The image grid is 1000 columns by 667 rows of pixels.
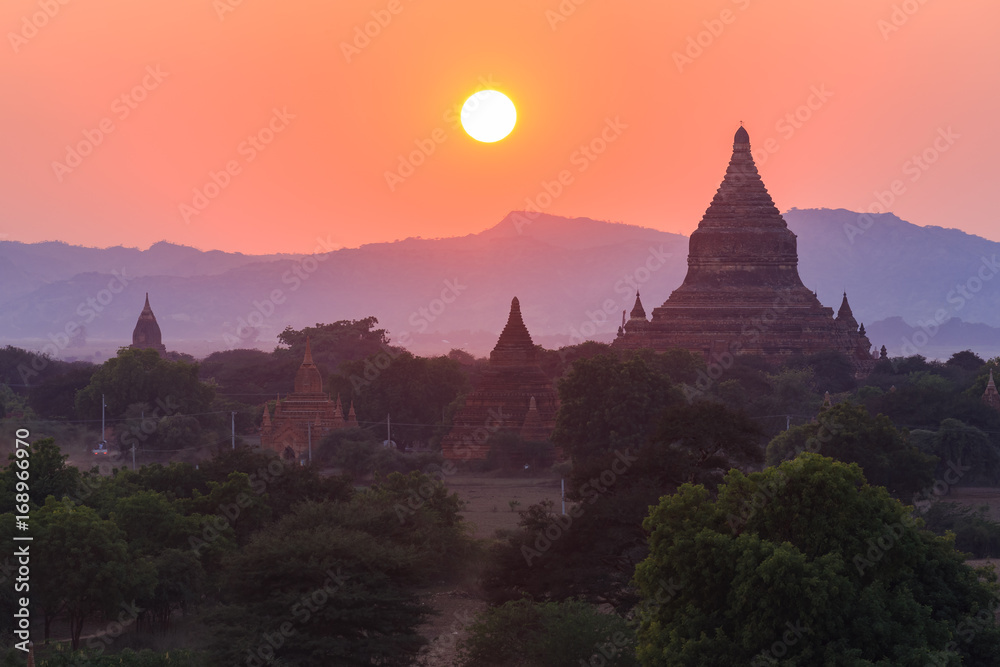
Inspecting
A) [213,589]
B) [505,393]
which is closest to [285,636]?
[213,589]

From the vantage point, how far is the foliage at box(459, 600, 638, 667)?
28547mm

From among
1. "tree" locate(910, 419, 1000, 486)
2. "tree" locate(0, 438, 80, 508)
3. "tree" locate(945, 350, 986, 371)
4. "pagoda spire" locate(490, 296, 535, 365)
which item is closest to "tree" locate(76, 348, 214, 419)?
"pagoda spire" locate(490, 296, 535, 365)

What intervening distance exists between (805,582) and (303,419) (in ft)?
170

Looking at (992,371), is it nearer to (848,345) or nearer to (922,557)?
(848,345)

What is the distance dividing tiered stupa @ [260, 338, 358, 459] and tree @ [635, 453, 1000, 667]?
149 feet

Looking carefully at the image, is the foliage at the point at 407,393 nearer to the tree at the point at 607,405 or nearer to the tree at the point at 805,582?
the tree at the point at 607,405

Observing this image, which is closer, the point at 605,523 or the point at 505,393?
the point at 605,523

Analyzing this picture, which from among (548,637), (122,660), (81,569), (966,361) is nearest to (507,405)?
(81,569)

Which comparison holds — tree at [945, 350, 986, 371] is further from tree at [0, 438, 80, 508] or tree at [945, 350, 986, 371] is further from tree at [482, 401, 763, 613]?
tree at [0, 438, 80, 508]

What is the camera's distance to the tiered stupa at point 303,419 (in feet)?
236

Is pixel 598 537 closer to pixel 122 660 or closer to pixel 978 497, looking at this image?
pixel 122 660

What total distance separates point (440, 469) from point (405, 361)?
16.8m

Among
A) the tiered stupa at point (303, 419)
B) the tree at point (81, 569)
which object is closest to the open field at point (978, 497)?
the tiered stupa at point (303, 419)

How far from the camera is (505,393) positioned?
70688 mm
